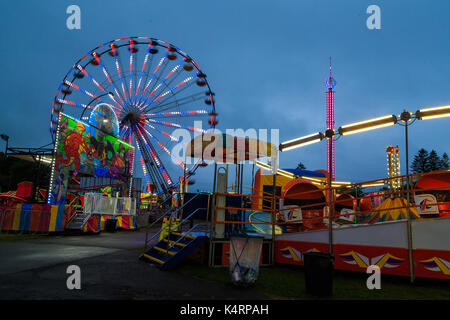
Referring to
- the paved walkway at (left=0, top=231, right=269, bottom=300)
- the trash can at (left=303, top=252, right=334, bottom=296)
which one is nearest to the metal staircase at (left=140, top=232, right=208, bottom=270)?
the paved walkway at (left=0, top=231, right=269, bottom=300)

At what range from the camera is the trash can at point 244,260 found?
615cm

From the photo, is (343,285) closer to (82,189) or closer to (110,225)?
(110,225)

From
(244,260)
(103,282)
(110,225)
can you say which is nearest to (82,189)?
(110,225)

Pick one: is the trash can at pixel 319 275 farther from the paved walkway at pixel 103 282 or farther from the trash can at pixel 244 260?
the trash can at pixel 244 260

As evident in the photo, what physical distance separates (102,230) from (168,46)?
→ 15.2 meters

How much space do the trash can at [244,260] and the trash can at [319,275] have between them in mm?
1088

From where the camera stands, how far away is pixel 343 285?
6457 millimetres

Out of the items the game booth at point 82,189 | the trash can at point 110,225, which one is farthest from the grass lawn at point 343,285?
the trash can at point 110,225

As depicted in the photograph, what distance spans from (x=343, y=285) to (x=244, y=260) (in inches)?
84.0

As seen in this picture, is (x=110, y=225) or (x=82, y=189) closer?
(x=110, y=225)

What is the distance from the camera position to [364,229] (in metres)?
7.13

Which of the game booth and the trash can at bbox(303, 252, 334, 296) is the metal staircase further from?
the game booth
